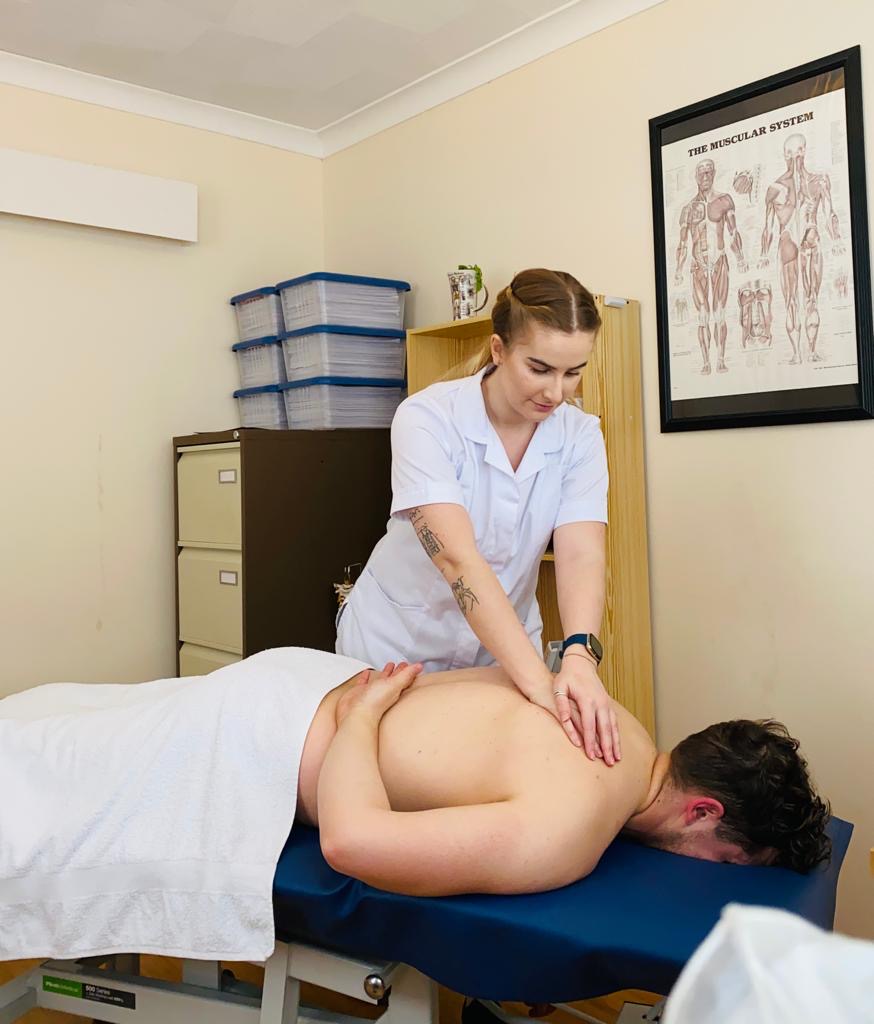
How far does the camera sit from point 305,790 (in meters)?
1.40

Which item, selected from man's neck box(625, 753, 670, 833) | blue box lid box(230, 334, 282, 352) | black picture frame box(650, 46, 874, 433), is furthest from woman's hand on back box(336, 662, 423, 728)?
blue box lid box(230, 334, 282, 352)

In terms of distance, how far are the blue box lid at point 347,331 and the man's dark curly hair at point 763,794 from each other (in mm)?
1920

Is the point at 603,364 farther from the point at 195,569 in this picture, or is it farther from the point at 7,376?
the point at 7,376

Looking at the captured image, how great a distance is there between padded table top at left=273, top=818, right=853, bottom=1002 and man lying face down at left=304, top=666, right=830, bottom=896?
0.11ft

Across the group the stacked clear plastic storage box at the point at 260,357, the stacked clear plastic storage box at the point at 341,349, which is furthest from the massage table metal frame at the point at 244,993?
the stacked clear plastic storage box at the point at 260,357

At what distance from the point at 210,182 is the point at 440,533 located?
2133mm

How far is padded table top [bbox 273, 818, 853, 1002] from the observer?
1.10m

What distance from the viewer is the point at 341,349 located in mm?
2965

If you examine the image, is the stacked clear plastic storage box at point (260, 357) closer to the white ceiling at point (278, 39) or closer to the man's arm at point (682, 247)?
the white ceiling at point (278, 39)

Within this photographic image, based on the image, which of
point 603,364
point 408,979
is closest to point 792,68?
point 603,364

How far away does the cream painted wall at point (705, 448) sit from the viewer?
2.04 m

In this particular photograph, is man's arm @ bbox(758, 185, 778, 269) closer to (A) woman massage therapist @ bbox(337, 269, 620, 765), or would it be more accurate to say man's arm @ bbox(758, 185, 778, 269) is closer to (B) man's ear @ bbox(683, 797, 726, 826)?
(A) woman massage therapist @ bbox(337, 269, 620, 765)

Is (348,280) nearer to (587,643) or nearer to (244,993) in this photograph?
(587,643)

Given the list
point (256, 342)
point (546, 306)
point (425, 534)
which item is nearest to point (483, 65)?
point (256, 342)
